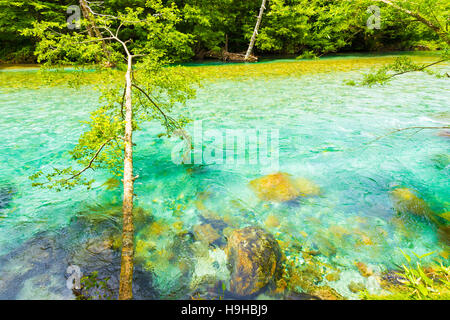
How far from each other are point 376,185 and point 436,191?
127 cm

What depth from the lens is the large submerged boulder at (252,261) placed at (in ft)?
11.0

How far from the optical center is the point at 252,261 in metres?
3.50

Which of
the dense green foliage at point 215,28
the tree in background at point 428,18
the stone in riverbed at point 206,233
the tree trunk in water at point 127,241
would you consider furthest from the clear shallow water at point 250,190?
the dense green foliage at point 215,28

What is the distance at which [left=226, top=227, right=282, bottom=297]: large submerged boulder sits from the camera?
3.36m

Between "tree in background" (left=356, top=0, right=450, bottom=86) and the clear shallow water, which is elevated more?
"tree in background" (left=356, top=0, right=450, bottom=86)

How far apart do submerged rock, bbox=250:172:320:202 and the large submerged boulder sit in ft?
5.62

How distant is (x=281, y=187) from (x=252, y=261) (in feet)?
8.78

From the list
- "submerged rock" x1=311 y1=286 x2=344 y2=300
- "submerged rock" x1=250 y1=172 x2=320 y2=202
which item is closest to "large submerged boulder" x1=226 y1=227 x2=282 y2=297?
"submerged rock" x1=311 y1=286 x2=344 y2=300

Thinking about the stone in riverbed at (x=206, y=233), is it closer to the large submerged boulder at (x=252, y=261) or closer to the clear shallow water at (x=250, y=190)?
the clear shallow water at (x=250, y=190)

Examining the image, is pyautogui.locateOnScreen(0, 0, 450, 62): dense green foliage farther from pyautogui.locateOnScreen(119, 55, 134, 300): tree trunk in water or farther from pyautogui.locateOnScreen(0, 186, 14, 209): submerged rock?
pyautogui.locateOnScreen(119, 55, 134, 300): tree trunk in water

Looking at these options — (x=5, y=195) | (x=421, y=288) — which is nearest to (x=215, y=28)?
(x=5, y=195)

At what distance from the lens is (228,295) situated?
331 cm

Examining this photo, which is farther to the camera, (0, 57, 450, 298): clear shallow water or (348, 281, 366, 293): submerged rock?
(0, 57, 450, 298): clear shallow water
